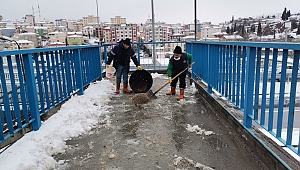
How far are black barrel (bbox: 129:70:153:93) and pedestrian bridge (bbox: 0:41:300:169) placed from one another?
1.35m

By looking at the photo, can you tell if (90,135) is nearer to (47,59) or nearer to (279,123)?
(47,59)

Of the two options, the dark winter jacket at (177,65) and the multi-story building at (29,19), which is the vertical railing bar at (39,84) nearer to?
the dark winter jacket at (177,65)

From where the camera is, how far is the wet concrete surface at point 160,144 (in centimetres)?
239

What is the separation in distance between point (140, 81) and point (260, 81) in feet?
11.3

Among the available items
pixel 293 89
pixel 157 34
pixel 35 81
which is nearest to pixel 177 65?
pixel 35 81

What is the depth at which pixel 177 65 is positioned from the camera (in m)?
5.27

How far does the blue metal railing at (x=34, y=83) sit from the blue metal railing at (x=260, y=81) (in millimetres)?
2744

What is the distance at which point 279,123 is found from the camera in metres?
2.10

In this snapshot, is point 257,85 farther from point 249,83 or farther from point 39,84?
point 39,84

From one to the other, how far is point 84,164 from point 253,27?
228 ft

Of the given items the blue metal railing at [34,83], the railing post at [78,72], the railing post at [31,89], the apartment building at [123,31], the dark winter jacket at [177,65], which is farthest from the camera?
the apartment building at [123,31]

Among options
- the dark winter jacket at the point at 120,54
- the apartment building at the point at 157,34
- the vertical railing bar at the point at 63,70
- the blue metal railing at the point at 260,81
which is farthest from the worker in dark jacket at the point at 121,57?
the apartment building at the point at 157,34

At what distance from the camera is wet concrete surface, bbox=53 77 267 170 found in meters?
2.39

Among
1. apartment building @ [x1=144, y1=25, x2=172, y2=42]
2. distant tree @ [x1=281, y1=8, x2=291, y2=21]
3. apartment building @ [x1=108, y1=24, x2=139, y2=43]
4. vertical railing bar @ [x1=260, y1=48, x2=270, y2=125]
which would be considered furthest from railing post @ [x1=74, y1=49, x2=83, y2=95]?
distant tree @ [x1=281, y1=8, x2=291, y2=21]
